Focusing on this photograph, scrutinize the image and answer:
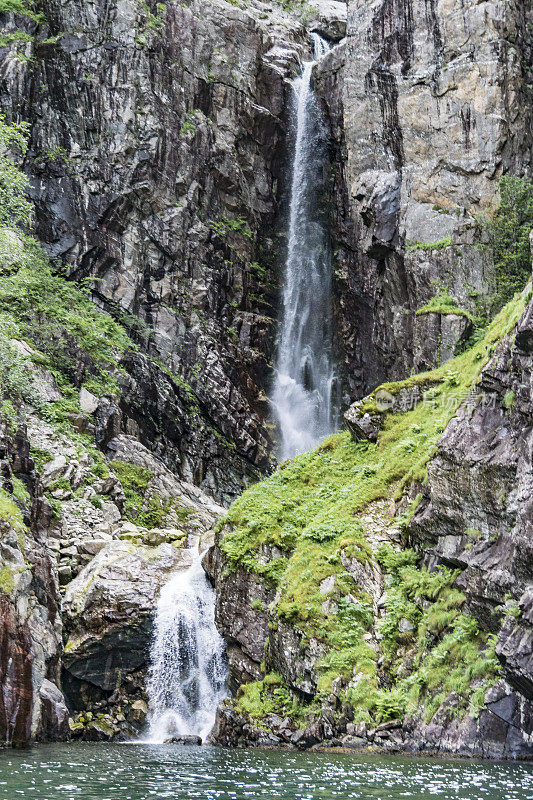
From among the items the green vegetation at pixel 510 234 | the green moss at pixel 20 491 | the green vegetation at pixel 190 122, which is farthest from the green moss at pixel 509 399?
the green vegetation at pixel 190 122

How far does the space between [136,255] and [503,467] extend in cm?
2569

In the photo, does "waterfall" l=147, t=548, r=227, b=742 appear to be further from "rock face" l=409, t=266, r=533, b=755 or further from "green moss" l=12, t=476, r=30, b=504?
"rock face" l=409, t=266, r=533, b=755

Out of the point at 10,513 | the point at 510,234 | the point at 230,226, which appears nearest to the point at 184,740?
the point at 10,513

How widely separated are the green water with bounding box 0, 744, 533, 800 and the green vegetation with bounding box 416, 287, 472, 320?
2142cm

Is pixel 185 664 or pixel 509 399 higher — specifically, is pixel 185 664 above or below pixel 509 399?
below

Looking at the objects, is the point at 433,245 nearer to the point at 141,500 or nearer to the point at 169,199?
the point at 169,199

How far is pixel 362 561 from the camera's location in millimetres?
18406

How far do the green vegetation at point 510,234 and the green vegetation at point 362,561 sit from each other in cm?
918

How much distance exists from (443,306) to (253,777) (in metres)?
24.2

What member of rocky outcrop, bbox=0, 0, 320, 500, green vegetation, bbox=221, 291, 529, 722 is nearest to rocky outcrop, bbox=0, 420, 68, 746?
green vegetation, bbox=221, 291, 529, 722

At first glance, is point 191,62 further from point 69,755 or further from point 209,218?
point 69,755

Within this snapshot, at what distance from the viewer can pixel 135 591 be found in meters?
22.1

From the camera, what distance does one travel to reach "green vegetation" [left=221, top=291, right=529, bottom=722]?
1572cm

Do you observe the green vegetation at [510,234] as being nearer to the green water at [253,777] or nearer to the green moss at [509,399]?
the green moss at [509,399]
